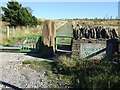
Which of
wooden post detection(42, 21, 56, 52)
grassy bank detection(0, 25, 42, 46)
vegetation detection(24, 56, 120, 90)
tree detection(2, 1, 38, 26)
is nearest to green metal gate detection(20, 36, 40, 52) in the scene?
wooden post detection(42, 21, 56, 52)

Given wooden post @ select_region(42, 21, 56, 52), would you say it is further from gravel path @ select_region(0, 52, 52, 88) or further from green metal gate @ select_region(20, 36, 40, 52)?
gravel path @ select_region(0, 52, 52, 88)

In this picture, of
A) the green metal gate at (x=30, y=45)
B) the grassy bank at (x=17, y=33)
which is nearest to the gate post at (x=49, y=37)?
the green metal gate at (x=30, y=45)

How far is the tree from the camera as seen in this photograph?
35.1m

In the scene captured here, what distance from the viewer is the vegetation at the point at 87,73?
25.4 ft

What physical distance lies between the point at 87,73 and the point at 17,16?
2663cm

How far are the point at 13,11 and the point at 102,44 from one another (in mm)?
23111

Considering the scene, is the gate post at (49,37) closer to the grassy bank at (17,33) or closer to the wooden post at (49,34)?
the wooden post at (49,34)

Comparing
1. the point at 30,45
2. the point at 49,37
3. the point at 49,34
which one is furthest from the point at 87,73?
the point at 30,45

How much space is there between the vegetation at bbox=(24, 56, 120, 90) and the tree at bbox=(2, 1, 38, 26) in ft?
75.2

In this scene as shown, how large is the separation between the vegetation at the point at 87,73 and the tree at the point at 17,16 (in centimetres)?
2291

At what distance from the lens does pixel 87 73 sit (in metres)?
9.52

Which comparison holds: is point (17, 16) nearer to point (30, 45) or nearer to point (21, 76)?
point (30, 45)

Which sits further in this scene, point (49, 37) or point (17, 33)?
point (17, 33)

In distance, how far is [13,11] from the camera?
36.0 metres
